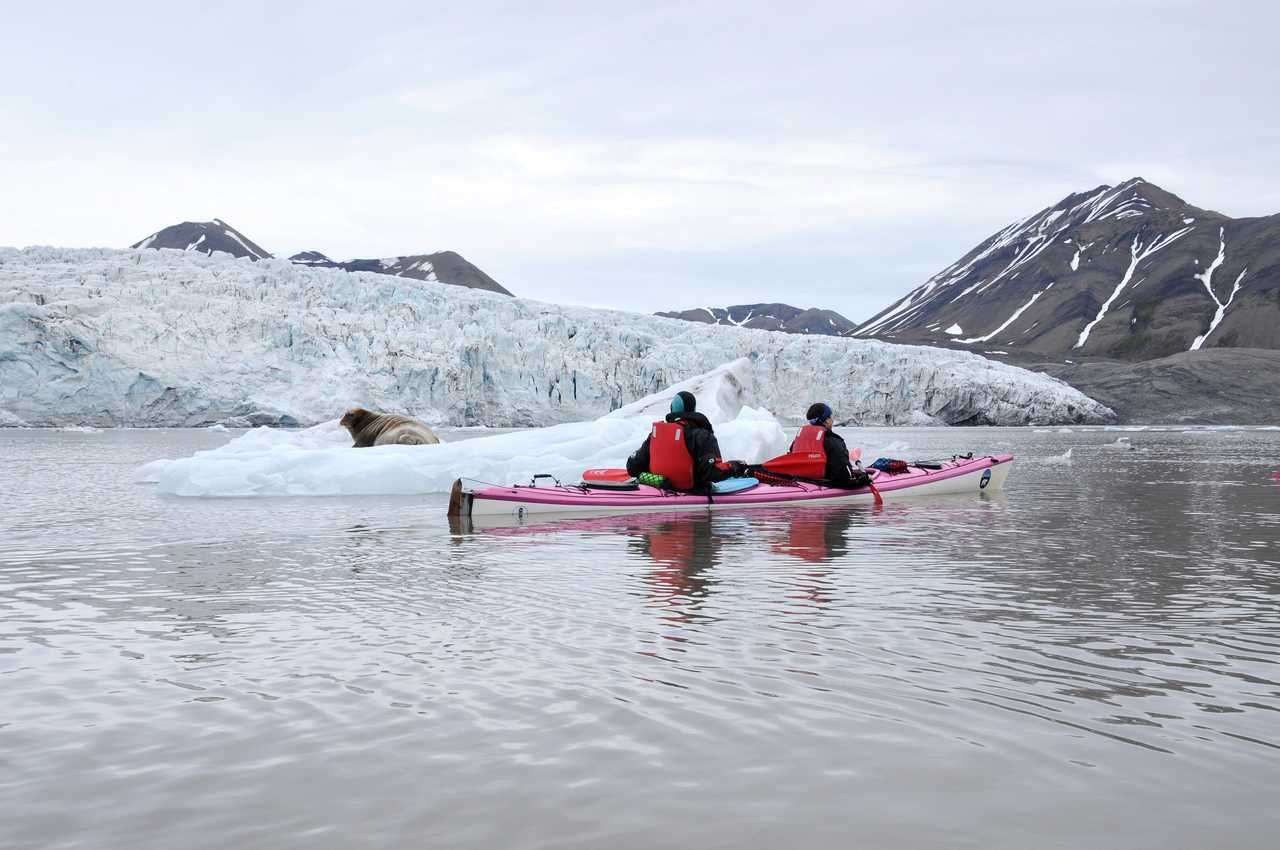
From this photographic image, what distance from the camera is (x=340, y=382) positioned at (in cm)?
4081

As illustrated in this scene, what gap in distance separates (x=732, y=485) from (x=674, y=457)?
30.8 inches

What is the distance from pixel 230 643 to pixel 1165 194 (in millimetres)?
224799

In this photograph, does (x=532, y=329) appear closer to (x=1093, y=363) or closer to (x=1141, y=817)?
(x=1141, y=817)

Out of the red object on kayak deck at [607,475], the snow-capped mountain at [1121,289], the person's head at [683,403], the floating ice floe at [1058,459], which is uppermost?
the snow-capped mountain at [1121,289]

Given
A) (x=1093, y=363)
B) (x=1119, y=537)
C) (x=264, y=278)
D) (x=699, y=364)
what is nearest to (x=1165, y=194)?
(x=1093, y=363)

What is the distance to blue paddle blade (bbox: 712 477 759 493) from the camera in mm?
12234

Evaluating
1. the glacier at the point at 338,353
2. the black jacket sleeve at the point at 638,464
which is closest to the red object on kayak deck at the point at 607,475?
the black jacket sleeve at the point at 638,464

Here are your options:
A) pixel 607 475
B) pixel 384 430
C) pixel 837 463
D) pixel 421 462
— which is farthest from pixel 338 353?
pixel 837 463

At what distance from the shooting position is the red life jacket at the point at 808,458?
1330cm

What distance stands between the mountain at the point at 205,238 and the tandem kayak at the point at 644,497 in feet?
596

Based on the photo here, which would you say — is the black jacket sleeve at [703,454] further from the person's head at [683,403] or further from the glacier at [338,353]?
the glacier at [338,353]

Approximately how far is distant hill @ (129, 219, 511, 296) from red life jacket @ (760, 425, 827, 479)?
167 metres

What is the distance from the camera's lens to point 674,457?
12273 millimetres

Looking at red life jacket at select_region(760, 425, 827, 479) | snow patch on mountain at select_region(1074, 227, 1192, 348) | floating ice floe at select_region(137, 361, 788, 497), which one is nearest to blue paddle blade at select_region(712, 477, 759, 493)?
red life jacket at select_region(760, 425, 827, 479)
